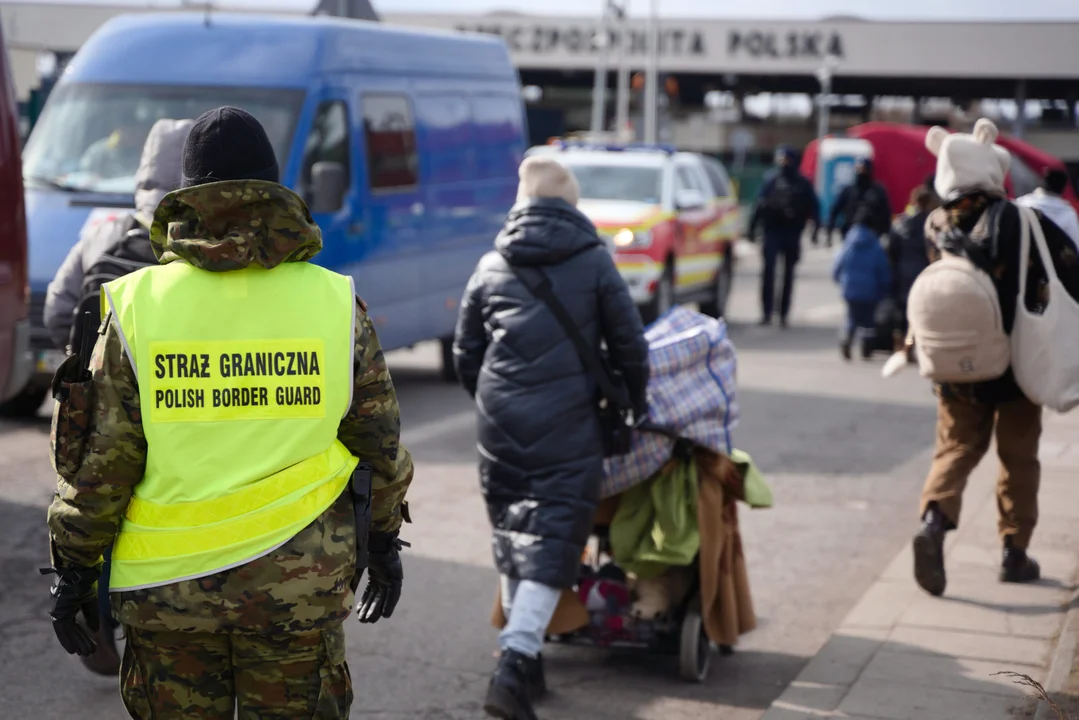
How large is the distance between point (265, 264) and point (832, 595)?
434cm

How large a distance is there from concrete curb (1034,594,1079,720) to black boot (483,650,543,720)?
153 cm

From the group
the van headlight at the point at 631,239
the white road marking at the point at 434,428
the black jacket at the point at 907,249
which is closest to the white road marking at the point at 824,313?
the van headlight at the point at 631,239

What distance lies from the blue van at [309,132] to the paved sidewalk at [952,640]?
177 inches

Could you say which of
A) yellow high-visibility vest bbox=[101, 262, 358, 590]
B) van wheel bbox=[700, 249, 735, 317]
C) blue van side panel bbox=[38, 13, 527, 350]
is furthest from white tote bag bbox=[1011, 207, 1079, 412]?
van wheel bbox=[700, 249, 735, 317]

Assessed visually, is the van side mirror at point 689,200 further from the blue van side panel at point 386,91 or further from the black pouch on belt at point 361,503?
the black pouch on belt at point 361,503

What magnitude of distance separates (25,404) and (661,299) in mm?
7093

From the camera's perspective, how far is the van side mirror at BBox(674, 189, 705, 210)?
15867 millimetres

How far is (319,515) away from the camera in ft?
9.91

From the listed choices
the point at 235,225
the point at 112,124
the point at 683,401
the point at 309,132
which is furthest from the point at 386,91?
the point at 235,225

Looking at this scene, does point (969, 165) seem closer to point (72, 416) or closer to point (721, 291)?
point (72, 416)

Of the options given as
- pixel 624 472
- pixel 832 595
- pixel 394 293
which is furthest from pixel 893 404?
pixel 624 472

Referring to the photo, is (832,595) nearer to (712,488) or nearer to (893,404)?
(712,488)

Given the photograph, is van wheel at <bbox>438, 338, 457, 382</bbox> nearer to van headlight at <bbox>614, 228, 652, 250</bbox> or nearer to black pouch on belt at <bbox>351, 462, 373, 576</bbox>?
van headlight at <bbox>614, 228, 652, 250</bbox>

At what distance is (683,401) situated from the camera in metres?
5.28
